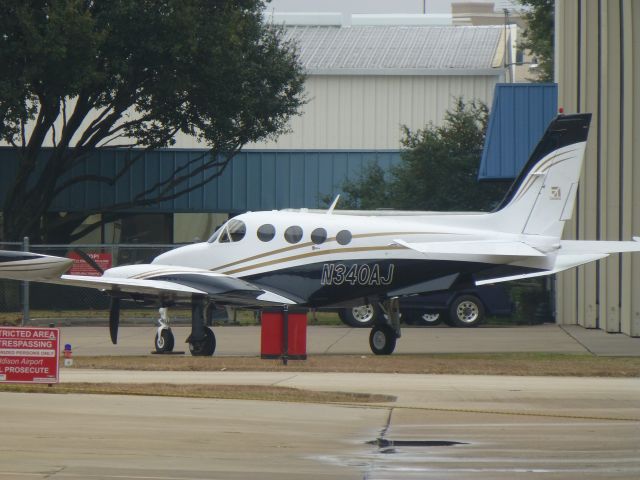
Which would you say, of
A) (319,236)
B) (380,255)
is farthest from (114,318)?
(380,255)

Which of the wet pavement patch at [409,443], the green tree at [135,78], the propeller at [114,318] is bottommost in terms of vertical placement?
the wet pavement patch at [409,443]

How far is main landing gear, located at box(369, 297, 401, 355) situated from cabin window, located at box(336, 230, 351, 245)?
1.57 meters

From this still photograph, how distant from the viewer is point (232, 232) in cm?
2342

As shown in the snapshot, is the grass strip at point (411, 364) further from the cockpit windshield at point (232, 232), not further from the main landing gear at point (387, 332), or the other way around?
the cockpit windshield at point (232, 232)

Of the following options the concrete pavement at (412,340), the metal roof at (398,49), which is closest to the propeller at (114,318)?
the concrete pavement at (412,340)

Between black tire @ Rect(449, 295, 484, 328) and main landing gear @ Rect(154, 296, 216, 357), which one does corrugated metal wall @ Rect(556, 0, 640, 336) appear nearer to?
black tire @ Rect(449, 295, 484, 328)

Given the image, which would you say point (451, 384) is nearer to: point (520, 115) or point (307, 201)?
point (520, 115)

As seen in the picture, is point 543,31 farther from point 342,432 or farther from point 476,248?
point 342,432

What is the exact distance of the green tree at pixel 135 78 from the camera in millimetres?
34938

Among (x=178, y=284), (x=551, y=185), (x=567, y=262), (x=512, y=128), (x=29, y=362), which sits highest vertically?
(x=512, y=128)

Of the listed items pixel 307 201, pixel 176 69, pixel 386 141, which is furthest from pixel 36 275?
pixel 386 141

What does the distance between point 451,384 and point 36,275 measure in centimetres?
691

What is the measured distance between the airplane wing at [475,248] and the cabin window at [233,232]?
11.1 ft

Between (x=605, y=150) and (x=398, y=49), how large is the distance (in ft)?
100
